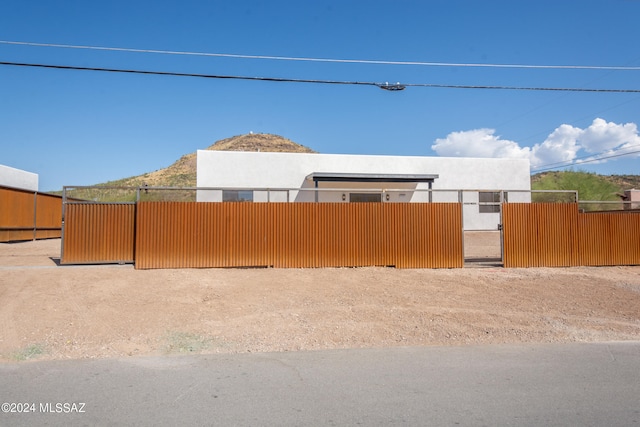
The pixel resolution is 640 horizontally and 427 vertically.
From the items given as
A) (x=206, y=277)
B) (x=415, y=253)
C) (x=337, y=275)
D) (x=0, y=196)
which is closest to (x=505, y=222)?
(x=415, y=253)

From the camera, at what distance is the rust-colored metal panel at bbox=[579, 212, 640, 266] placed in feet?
45.5

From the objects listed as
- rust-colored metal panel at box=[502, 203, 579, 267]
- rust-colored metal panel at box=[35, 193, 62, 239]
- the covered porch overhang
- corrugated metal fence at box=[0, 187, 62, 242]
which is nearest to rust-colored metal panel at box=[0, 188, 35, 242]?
corrugated metal fence at box=[0, 187, 62, 242]

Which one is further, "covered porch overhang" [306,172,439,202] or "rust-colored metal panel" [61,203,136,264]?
"covered porch overhang" [306,172,439,202]

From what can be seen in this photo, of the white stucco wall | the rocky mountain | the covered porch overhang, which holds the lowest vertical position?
the covered porch overhang

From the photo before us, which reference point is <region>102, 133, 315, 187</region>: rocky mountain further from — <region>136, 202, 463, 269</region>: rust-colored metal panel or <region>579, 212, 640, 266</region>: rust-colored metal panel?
<region>579, 212, 640, 266</region>: rust-colored metal panel

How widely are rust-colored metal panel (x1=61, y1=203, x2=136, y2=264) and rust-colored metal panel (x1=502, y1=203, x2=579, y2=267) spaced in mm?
10301

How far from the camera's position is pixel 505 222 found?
1347cm

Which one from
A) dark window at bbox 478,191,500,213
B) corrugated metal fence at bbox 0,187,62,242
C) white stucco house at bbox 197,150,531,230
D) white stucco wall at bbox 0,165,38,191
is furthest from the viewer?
white stucco wall at bbox 0,165,38,191

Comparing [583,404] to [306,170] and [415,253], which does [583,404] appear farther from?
[306,170]

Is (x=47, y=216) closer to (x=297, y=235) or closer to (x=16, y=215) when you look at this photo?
(x=16, y=215)

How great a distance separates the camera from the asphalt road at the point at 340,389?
4.35 m

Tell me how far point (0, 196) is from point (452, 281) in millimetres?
18738

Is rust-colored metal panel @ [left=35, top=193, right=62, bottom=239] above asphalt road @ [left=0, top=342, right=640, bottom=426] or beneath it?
above

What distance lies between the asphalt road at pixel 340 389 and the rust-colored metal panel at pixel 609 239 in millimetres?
7922
